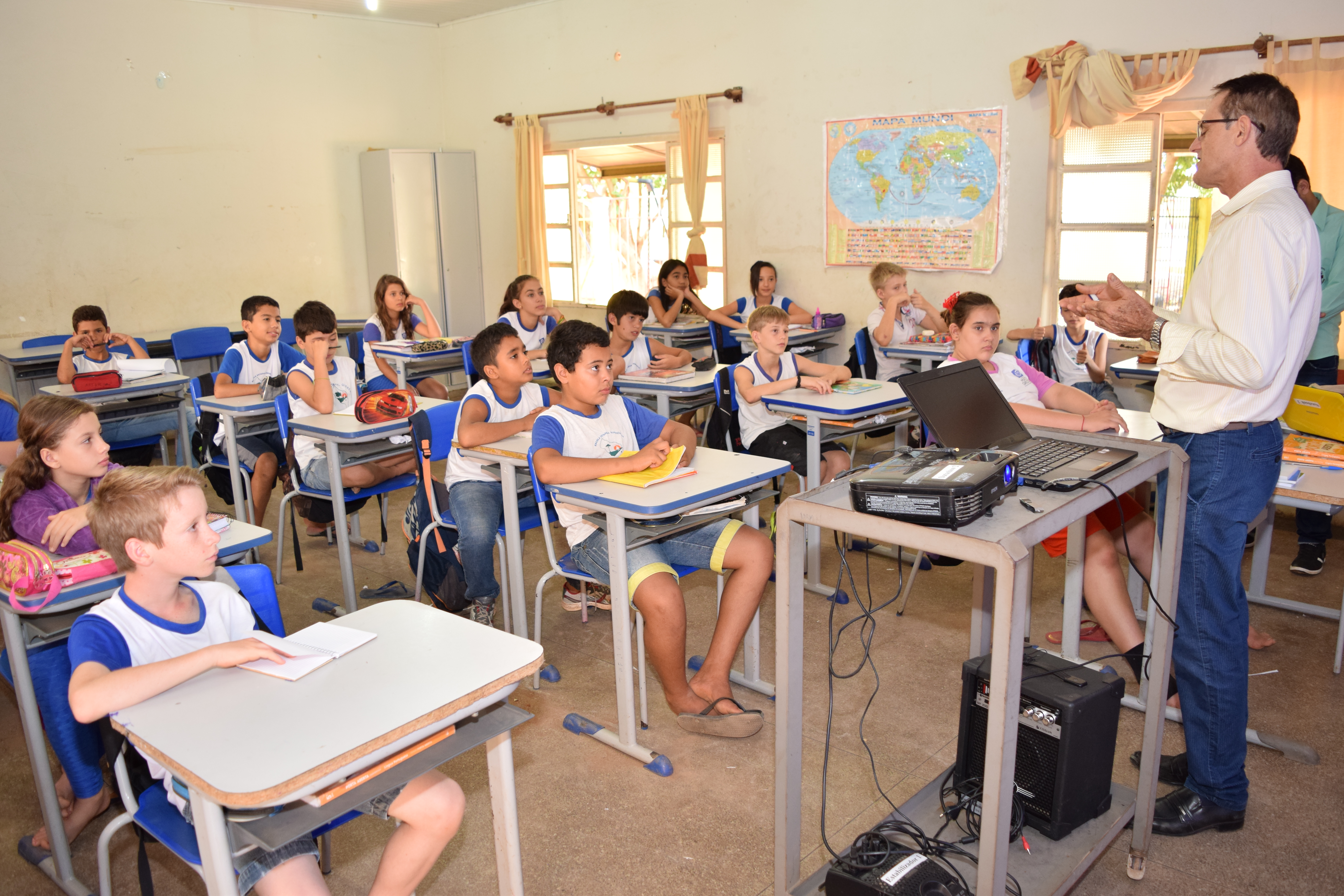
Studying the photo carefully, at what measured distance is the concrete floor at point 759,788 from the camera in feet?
6.80

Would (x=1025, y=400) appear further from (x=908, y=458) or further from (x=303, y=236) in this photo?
(x=303, y=236)

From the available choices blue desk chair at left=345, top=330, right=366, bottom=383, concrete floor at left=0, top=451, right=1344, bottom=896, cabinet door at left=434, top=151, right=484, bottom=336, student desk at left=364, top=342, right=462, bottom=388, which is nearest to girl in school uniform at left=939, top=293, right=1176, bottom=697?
concrete floor at left=0, top=451, right=1344, bottom=896

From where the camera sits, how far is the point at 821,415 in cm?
355

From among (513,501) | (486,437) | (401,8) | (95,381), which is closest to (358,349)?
(95,381)

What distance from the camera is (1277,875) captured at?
200cm

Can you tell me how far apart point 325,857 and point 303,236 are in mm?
7092

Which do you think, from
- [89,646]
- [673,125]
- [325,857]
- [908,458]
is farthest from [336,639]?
[673,125]

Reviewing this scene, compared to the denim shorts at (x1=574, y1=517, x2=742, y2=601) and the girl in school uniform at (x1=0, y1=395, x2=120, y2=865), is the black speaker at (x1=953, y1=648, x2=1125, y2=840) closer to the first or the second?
the denim shorts at (x1=574, y1=517, x2=742, y2=601)

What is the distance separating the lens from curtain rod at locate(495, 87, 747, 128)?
694 cm

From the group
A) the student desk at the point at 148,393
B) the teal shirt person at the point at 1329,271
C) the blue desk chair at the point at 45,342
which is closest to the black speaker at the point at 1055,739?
the teal shirt person at the point at 1329,271

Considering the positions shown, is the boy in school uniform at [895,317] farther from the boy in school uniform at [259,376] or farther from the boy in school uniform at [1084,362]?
the boy in school uniform at [259,376]

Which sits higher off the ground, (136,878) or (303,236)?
(303,236)

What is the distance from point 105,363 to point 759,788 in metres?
4.45

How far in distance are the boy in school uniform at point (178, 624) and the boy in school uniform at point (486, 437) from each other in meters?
1.35
